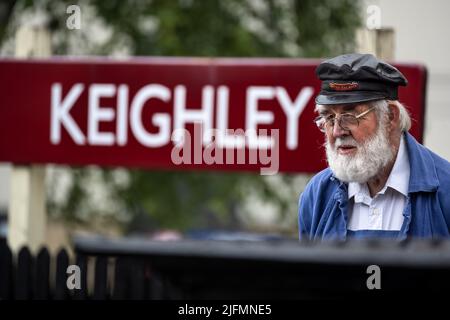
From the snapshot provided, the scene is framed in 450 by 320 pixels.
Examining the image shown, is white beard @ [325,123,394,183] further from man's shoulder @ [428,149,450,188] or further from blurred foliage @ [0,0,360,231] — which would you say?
blurred foliage @ [0,0,360,231]

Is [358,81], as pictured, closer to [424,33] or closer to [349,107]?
[349,107]

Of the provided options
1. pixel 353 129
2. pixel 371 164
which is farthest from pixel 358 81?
pixel 371 164

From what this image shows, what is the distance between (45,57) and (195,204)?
6.82m

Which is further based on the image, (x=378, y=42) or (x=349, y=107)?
(x=378, y=42)

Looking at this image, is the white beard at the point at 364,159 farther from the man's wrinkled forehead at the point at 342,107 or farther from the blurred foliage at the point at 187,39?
the blurred foliage at the point at 187,39

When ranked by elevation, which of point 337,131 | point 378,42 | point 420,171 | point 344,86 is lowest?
point 420,171

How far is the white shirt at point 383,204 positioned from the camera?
3.28 metres

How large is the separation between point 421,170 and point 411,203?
0.38 feet

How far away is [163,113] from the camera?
7004 millimetres

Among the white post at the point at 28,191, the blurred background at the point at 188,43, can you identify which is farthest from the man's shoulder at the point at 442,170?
the blurred background at the point at 188,43

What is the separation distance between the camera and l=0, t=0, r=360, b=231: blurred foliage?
511 inches

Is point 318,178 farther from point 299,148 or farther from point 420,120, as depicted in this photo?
point 299,148

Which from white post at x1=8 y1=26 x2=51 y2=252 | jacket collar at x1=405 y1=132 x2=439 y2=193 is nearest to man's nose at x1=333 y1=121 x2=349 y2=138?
jacket collar at x1=405 y1=132 x2=439 y2=193

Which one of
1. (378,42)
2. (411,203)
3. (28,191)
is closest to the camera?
(411,203)
